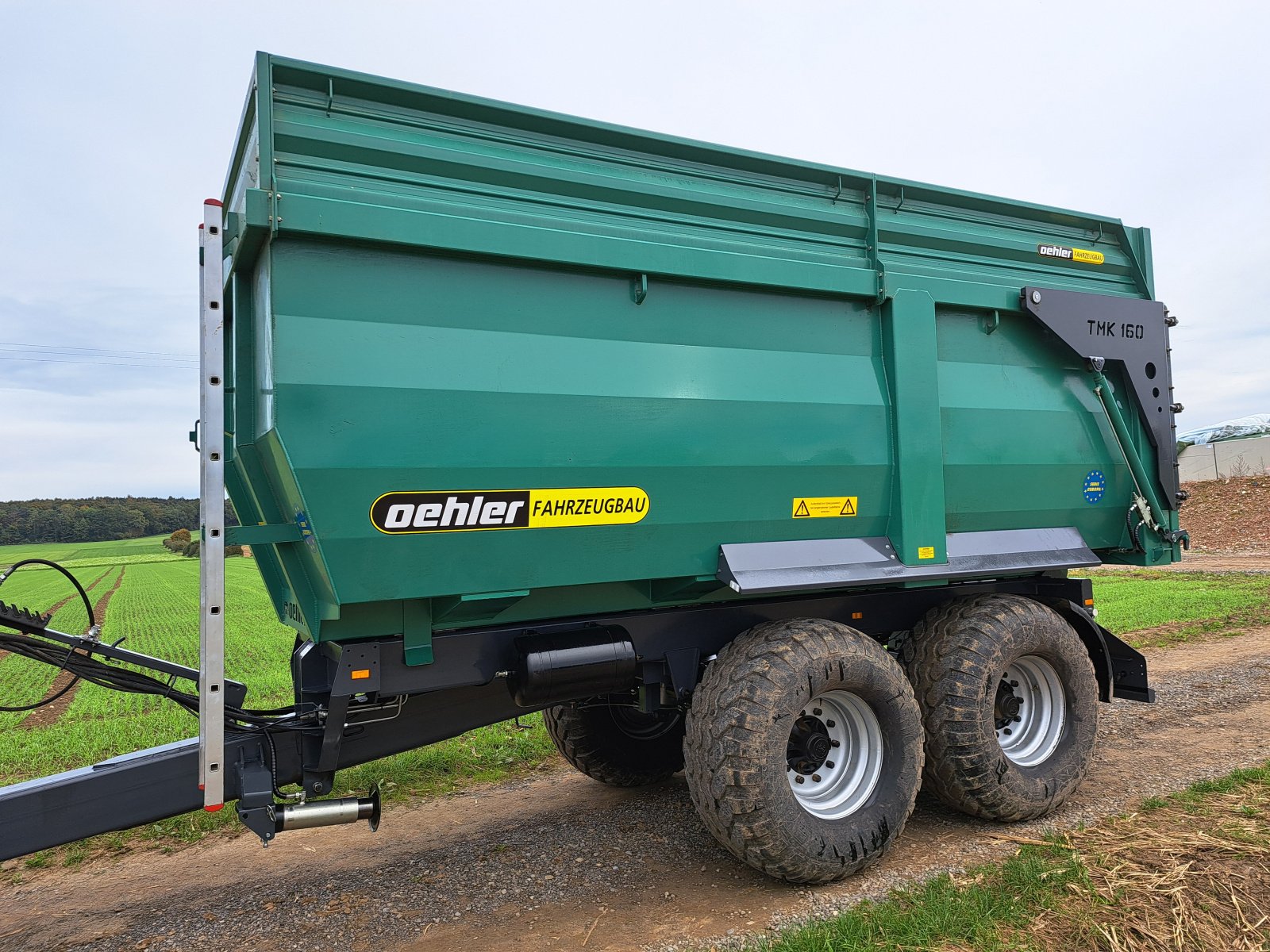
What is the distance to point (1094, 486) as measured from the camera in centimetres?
539

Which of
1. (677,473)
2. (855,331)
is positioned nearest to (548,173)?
(677,473)

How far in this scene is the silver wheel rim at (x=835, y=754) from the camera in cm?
430

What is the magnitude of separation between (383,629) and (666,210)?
2.44m

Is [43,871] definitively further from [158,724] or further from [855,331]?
[855,331]

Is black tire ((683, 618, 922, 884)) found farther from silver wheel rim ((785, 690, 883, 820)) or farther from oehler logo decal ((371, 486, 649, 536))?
oehler logo decal ((371, 486, 649, 536))

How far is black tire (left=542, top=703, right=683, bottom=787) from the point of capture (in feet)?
18.0

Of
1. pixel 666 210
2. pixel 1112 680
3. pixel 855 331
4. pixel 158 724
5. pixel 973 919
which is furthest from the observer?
pixel 158 724

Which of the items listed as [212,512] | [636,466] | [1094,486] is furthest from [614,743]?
→ [1094,486]

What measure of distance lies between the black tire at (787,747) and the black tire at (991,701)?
1.19 ft

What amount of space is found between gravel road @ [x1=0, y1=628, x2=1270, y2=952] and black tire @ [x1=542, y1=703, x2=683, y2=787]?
0.46ft

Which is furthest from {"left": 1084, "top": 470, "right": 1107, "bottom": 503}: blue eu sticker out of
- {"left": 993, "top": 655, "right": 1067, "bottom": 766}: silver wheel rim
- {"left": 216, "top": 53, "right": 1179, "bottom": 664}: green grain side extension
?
{"left": 993, "top": 655, "right": 1067, "bottom": 766}: silver wheel rim

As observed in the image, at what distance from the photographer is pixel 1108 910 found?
11.7 ft

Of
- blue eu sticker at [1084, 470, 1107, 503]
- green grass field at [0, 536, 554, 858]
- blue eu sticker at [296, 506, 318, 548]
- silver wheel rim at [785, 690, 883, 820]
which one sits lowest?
green grass field at [0, 536, 554, 858]

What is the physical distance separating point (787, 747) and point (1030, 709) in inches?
75.8
